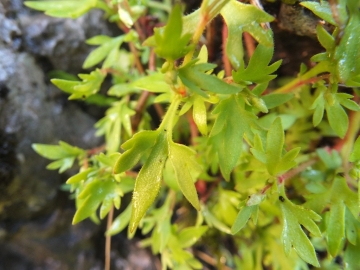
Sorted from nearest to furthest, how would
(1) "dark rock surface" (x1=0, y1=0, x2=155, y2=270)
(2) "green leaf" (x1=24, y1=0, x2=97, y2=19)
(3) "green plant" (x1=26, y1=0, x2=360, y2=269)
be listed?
(3) "green plant" (x1=26, y1=0, x2=360, y2=269)
(2) "green leaf" (x1=24, y1=0, x2=97, y2=19)
(1) "dark rock surface" (x1=0, y1=0, x2=155, y2=270)

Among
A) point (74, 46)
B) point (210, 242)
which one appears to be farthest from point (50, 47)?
point (210, 242)

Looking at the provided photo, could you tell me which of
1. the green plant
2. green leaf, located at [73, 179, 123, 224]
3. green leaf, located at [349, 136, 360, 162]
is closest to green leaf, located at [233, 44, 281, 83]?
the green plant

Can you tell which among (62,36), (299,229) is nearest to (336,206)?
(299,229)

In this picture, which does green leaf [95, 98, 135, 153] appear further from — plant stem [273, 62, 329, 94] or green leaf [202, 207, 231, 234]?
plant stem [273, 62, 329, 94]

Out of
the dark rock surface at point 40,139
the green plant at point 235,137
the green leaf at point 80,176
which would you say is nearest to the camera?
the green plant at point 235,137

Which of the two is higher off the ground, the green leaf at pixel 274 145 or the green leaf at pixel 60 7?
the green leaf at pixel 60 7

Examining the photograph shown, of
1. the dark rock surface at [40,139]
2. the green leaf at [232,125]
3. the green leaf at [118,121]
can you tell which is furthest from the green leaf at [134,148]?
the dark rock surface at [40,139]

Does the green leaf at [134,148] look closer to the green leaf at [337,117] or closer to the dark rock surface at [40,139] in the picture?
the green leaf at [337,117]

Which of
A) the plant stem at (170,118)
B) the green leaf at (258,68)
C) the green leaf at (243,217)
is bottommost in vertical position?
the green leaf at (243,217)
